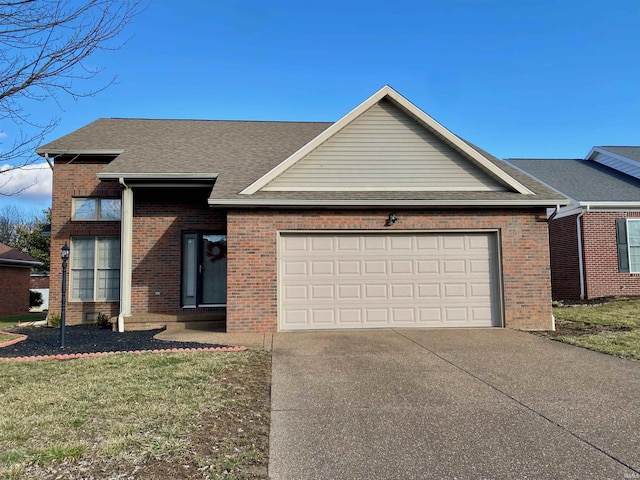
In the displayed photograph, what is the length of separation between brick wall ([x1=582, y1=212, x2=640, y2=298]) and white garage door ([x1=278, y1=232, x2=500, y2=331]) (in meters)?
7.23

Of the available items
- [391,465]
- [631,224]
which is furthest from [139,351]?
[631,224]

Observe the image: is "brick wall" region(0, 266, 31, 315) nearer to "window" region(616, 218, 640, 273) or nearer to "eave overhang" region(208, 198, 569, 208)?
"eave overhang" region(208, 198, 569, 208)

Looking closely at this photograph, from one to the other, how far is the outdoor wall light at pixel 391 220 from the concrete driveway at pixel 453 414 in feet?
10.7

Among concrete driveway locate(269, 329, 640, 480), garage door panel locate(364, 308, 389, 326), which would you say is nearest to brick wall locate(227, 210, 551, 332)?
garage door panel locate(364, 308, 389, 326)

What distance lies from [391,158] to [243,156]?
4371 mm

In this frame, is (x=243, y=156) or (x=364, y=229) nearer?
(x=364, y=229)

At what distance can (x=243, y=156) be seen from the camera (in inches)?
484

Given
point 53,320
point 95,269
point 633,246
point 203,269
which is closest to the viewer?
point 203,269

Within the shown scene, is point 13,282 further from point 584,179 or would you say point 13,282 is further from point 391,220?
point 584,179

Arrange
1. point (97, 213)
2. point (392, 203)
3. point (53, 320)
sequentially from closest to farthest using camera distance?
point (392, 203) < point (53, 320) < point (97, 213)

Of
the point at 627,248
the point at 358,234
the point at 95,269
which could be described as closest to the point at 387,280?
the point at 358,234

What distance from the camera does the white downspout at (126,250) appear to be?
10.8 metres

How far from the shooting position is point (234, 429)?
4.00 m

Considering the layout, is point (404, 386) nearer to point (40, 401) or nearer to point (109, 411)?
point (109, 411)
